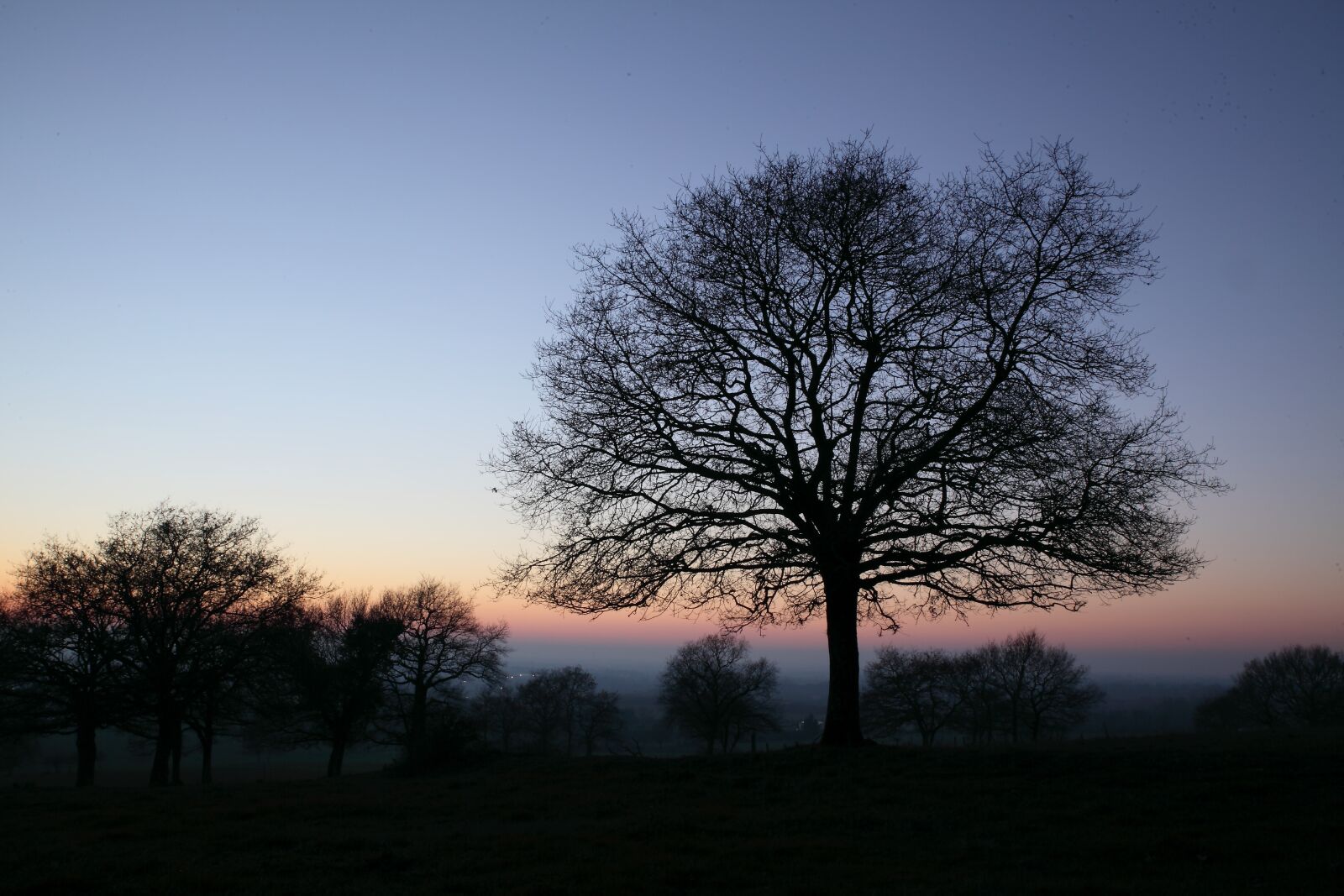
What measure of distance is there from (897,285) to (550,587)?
30.9 ft

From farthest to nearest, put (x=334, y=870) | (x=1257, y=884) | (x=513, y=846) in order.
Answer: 1. (x=513, y=846)
2. (x=334, y=870)
3. (x=1257, y=884)

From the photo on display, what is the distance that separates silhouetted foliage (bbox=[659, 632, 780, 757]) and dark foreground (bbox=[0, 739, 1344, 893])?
50089 mm

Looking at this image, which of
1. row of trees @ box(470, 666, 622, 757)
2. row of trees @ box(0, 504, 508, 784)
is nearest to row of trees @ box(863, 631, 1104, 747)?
row of trees @ box(470, 666, 622, 757)

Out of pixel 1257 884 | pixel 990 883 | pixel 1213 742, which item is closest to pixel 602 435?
pixel 990 883

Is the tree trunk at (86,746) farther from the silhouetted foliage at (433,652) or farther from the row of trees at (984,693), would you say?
the row of trees at (984,693)

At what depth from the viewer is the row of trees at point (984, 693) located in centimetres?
6581

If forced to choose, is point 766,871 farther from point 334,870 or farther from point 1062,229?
point 1062,229

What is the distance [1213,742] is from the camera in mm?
17688

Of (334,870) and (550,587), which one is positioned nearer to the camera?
(334,870)

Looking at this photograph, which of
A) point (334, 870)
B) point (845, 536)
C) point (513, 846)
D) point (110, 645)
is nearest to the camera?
point (334, 870)

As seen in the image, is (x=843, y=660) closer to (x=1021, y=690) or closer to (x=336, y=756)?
(x=336, y=756)

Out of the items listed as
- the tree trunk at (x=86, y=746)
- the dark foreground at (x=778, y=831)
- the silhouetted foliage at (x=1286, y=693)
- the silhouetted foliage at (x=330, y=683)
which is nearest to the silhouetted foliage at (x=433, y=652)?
the silhouetted foliage at (x=330, y=683)

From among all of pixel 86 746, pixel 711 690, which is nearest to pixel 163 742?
pixel 86 746

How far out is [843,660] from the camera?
672 inches
